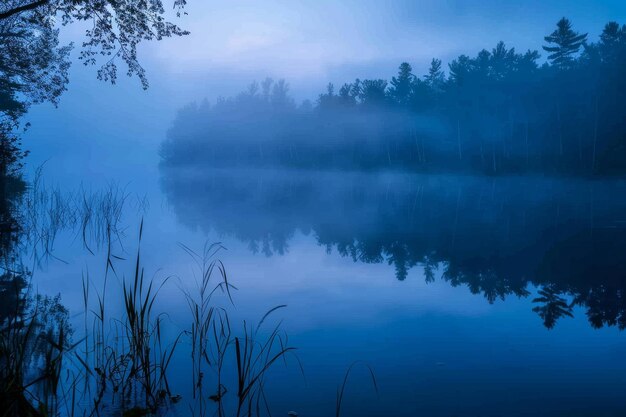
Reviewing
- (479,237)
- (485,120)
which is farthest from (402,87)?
(479,237)

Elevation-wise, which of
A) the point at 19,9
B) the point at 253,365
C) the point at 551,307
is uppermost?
the point at 19,9

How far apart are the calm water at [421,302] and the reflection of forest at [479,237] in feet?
0.21

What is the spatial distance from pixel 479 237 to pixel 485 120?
139 feet

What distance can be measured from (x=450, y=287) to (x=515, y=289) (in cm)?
126

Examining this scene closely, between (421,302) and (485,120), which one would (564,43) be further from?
(421,302)

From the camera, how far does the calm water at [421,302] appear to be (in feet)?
14.2

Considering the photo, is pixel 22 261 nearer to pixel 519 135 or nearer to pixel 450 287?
pixel 450 287

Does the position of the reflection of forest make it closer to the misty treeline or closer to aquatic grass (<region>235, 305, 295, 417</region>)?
aquatic grass (<region>235, 305, 295, 417</region>)

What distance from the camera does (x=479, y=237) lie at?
14688mm

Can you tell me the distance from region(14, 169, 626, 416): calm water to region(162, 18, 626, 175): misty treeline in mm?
30412

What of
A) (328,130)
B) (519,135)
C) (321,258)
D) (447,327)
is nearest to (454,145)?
(519,135)

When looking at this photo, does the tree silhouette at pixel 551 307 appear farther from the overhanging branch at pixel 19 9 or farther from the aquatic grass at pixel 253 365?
the overhanging branch at pixel 19 9

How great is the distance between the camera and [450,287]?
8.75m

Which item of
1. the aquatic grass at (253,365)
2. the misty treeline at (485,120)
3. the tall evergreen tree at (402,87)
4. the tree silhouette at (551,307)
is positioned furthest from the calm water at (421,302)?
the tall evergreen tree at (402,87)
